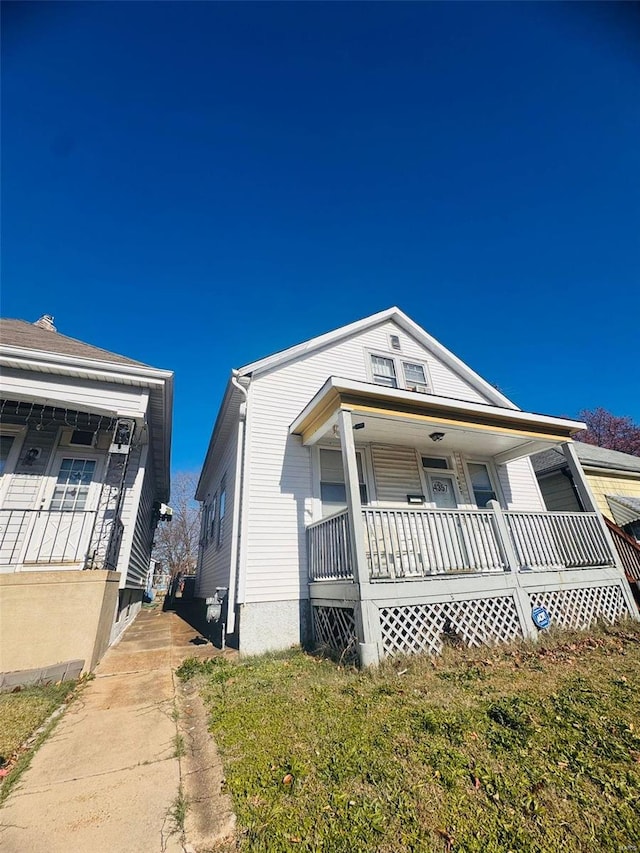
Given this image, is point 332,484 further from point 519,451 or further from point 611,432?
point 611,432

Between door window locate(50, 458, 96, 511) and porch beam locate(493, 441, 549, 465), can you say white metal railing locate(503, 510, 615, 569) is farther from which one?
door window locate(50, 458, 96, 511)

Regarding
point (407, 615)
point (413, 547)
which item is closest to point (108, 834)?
point (407, 615)

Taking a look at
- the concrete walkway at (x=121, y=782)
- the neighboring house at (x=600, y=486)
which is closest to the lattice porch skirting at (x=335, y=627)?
the concrete walkway at (x=121, y=782)

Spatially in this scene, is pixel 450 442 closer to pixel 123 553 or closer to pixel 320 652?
pixel 320 652

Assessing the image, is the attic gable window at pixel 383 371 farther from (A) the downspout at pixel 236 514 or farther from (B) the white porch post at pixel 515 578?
(B) the white porch post at pixel 515 578

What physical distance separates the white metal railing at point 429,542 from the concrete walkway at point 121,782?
128 inches

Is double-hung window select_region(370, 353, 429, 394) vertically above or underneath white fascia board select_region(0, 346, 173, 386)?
above

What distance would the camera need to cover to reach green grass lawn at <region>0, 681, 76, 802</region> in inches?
111

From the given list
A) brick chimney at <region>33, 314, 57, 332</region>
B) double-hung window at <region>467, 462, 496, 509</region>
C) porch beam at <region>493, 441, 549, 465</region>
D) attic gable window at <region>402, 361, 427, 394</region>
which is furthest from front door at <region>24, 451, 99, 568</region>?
porch beam at <region>493, 441, 549, 465</region>

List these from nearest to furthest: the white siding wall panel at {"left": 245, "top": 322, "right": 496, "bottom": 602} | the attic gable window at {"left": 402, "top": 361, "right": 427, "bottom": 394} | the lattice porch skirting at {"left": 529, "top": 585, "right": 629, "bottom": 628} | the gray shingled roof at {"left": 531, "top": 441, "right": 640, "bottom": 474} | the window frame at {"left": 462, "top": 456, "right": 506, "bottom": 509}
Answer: the lattice porch skirting at {"left": 529, "top": 585, "right": 629, "bottom": 628} → the white siding wall panel at {"left": 245, "top": 322, "right": 496, "bottom": 602} → the window frame at {"left": 462, "top": 456, "right": 506, "bottom": 509} → the attic gable window at {"left": 402, "top": 361, "right": 427, "bottom": 394} → the gray shingled roof at {"left": 531, "top": 441, "right": 640, "bottom": 474}

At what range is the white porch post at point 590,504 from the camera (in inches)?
271

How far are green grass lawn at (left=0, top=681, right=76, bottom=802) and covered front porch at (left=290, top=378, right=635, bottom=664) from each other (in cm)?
370

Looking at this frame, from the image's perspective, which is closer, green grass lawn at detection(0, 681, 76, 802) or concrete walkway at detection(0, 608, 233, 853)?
concrete walkway at detection(0, 608, 233, 853)

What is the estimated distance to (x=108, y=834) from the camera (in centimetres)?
205
